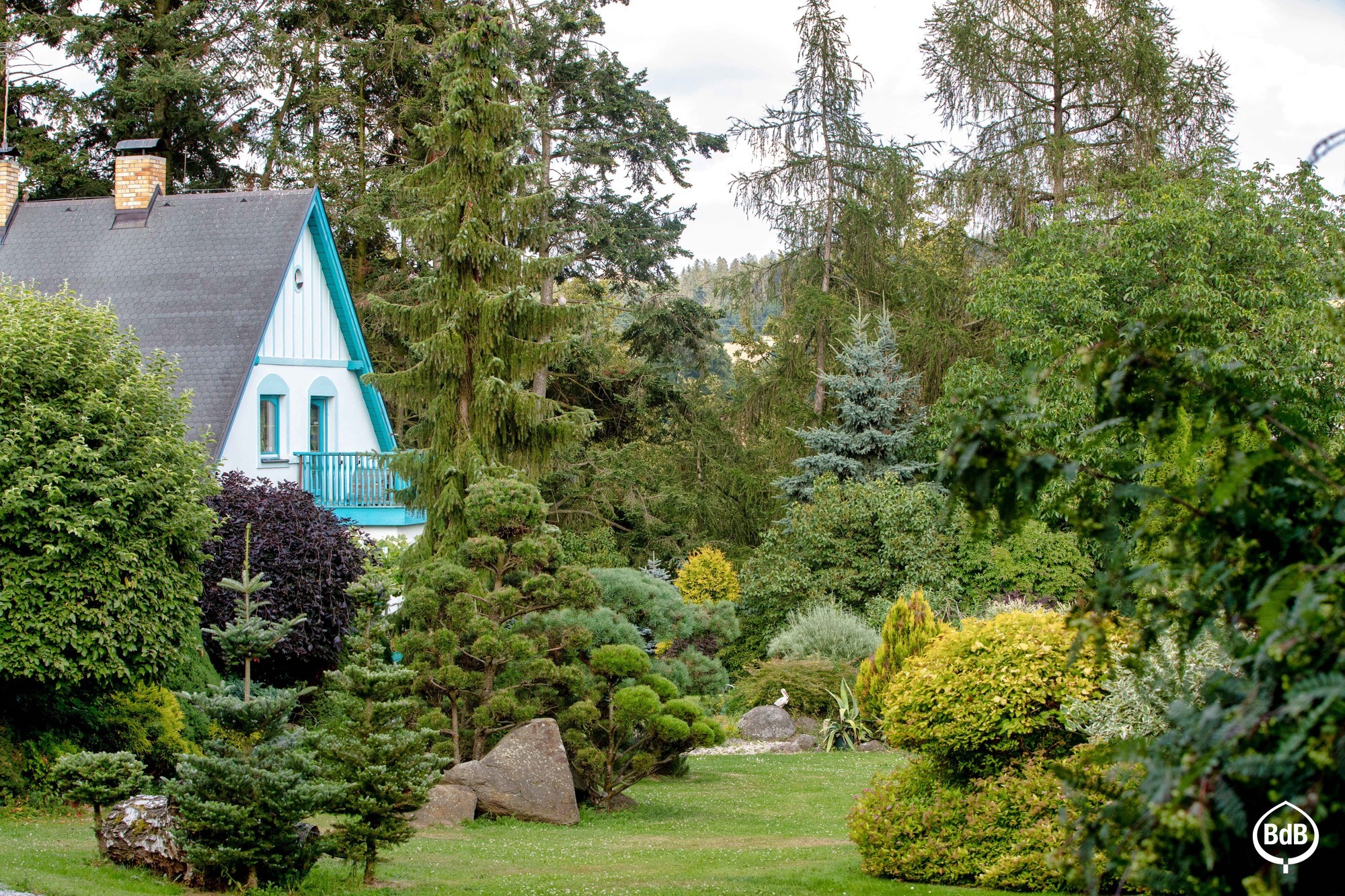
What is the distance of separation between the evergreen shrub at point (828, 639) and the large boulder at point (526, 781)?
864 centimetres

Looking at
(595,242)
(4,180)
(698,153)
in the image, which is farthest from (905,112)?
(4,180)

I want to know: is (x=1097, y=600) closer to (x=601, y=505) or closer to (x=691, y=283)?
(x=601, y=505)

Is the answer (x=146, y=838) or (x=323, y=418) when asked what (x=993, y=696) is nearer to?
(x=146, y=838)

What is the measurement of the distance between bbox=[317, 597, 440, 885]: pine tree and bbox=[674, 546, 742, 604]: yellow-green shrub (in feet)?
54.6

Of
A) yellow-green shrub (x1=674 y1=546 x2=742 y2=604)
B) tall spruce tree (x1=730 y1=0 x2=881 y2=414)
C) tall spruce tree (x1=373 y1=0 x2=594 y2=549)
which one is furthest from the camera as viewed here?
tall spruce tree (x1=730 y1=0 x2=881 y2=414)

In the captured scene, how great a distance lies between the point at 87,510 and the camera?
10.8 m

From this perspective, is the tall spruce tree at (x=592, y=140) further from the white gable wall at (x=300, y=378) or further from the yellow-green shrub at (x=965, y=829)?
the yellow-green shrub at (x=965, y=829)

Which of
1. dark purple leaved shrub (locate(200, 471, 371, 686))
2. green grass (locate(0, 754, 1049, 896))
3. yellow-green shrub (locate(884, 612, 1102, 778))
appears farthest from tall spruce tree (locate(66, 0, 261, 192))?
yellow-green shrub (locate(884, 612, 1102, 778))

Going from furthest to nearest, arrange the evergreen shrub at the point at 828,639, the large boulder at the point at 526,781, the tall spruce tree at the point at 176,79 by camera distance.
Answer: the tall spruce tree at the point at 176,79, the evergreen shrub at the point at 828,639, the large boulder at the point at 526,781

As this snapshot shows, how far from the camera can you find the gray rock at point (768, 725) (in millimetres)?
18766

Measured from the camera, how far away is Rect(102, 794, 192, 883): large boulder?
8.09m

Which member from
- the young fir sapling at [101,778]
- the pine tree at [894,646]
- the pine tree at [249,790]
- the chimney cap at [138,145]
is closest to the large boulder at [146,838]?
the young fir sapling at [101,778]

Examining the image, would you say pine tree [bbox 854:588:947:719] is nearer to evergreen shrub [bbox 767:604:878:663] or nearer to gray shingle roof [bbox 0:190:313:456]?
evergreen shrub [bbox 767:604:878:663]

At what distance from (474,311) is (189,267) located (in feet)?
25.1
